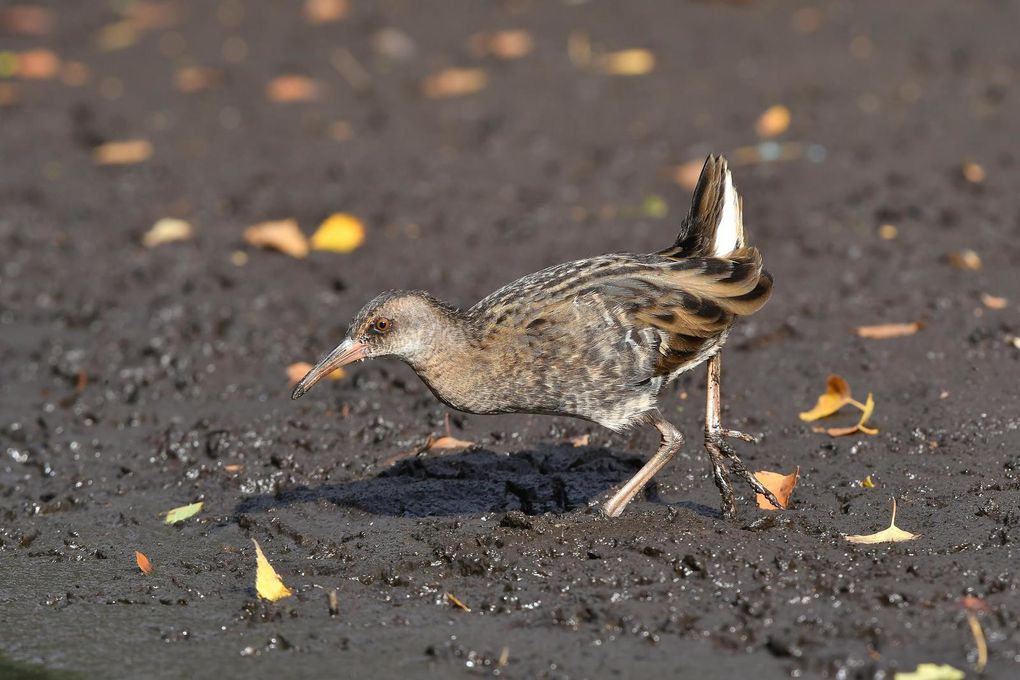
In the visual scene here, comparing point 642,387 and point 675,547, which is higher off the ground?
point 642,387

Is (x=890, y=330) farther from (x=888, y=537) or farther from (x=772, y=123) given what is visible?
(x=772, y=123)

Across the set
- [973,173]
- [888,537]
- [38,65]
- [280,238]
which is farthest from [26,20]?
[888,537]

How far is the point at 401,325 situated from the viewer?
585 centimetres

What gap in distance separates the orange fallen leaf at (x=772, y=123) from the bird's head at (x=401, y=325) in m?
5.27

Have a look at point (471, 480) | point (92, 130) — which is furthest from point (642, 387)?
point (92, 130)

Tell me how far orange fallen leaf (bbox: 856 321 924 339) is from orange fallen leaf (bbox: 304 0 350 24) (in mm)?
7750

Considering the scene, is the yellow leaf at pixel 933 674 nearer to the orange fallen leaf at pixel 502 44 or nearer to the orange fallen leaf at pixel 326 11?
the orange fallen leaf at pixel 502 44

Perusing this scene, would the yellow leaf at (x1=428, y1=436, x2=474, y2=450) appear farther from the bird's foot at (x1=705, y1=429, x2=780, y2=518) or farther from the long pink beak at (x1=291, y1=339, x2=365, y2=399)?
the bird's foot at (x1=705, y1=429, x2=780, y2=518)

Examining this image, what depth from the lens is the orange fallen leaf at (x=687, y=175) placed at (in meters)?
9.81

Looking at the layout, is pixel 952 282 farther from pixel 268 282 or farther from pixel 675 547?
pixel 268 282

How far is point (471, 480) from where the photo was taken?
6.63 metres

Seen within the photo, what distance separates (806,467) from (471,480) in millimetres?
1586

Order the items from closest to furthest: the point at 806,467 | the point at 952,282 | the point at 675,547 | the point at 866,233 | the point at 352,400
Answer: the point at 675,547 < the point at 806,467 < the point at 352,400 < the point at 952,282 < the point at 866,233

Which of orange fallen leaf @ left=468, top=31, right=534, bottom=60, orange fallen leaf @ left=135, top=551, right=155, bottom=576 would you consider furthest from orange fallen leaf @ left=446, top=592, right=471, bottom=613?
orange fallen leaf @ left=468, top=31, right=534, bottom=60
